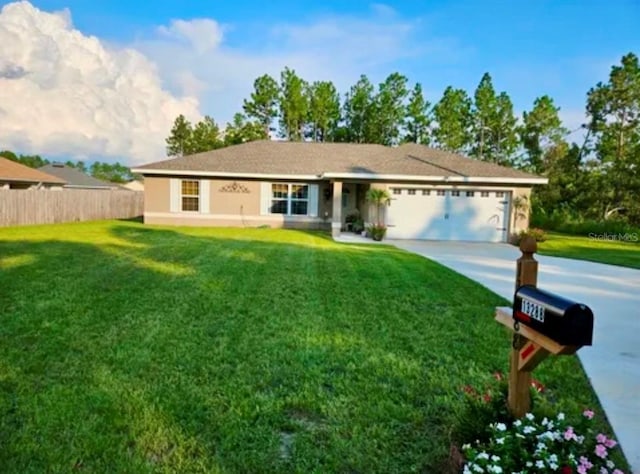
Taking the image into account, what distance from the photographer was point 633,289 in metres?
8.07

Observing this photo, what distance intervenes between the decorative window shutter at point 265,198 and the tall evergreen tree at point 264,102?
18.9 meters

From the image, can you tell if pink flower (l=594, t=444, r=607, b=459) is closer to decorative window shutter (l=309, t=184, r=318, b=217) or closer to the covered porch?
the covered porch

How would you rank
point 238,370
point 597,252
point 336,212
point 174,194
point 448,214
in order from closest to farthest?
point 238,370, point 597,252, point 336,212, point 448,214, point 174,194

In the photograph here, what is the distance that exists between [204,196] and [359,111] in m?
21.0

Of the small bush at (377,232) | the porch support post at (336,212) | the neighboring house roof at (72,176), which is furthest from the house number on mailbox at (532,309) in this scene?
the neighboring house roof at (72,176)

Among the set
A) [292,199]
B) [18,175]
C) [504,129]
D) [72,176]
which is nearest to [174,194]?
[292,199]

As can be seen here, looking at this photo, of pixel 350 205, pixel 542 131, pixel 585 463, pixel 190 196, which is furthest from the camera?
pixel 542 131

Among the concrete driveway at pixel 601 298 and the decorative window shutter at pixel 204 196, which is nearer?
the concrete driveway at pixel 601 298

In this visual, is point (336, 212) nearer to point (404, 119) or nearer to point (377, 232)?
point (377, 232)

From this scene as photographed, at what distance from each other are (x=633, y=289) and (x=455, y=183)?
8581 millimetres

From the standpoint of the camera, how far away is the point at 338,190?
1628 cm

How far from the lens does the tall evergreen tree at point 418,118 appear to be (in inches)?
1382

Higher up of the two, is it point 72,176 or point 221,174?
point 72,176

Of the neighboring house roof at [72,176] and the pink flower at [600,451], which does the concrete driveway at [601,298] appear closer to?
the pink flower at [600,451]
